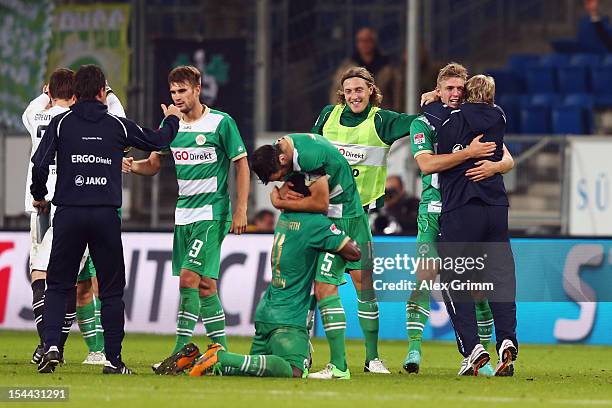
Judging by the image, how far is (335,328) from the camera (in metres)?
10.6

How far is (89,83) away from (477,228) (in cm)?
286

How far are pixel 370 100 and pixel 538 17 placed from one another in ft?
48.9

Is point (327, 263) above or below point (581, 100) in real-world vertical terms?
below

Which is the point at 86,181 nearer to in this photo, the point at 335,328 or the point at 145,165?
the point at 145,165

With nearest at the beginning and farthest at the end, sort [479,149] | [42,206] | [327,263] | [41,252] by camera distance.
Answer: [327,263] < [479,149] < [42,206] < [41,252]

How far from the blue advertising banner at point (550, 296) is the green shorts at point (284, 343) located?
4.45m

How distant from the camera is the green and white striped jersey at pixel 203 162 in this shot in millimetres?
11742

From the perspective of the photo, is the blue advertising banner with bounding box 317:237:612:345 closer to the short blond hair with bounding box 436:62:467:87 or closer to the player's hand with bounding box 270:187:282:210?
the short blond hair with bounding box 436:62:467:87

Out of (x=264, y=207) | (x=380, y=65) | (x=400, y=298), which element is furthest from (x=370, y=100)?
(x=380, y=65)

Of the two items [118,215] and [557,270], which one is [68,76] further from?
[557,270]

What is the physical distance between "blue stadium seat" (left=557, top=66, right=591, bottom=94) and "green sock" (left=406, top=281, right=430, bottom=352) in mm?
12788

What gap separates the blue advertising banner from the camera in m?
15.4

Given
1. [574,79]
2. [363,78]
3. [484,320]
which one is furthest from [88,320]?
[574,79]

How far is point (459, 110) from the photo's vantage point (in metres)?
11.4
